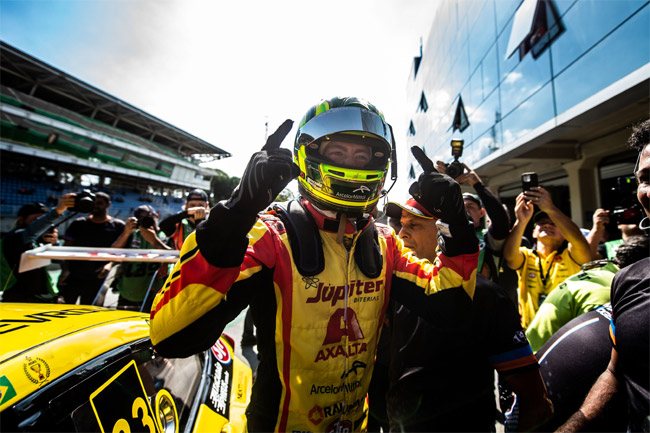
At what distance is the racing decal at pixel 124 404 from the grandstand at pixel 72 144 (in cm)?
2458

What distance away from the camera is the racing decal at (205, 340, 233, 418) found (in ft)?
5.78

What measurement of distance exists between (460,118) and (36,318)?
1638 cm

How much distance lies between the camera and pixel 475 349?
1577 millimetres

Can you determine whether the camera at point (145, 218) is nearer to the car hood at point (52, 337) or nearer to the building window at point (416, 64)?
the car hood at point (52, 337)

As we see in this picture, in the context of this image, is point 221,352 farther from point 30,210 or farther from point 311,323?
point 30,210

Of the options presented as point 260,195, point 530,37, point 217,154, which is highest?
point 217,154

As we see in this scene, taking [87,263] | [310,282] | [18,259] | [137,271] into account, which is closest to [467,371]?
[310,282]

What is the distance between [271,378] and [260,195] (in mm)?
804

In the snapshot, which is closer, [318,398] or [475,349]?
[318,398]

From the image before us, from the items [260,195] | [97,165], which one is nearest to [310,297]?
[260,195]

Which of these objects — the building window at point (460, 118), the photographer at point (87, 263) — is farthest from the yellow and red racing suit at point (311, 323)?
the building window at point (460, 118)

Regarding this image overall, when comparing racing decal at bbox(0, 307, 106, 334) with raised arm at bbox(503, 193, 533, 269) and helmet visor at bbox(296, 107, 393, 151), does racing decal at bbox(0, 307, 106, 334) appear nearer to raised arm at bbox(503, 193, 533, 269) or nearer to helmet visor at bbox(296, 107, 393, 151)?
helmet visor at bbox(296, 107, 393, 151)

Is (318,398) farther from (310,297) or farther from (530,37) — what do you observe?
(530,37)

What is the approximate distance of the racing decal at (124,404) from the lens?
1090 millimetres
